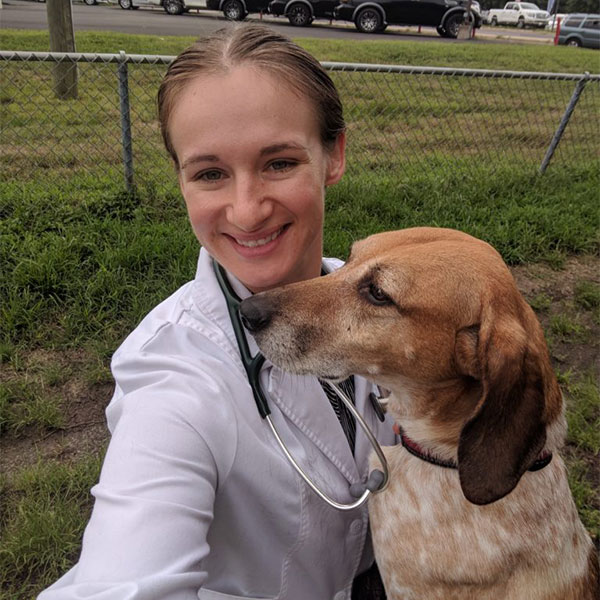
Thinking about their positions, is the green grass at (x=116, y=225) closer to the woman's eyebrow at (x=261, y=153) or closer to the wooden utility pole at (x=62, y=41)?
the wooden utility pole at (x=62, y=41)

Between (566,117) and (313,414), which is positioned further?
(566,117)

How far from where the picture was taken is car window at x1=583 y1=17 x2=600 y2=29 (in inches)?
1054

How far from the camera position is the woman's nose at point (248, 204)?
1.72m

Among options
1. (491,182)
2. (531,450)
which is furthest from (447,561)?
(491,182)

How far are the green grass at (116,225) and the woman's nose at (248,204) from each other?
1.91m

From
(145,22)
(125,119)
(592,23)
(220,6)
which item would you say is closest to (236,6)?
(220,6)

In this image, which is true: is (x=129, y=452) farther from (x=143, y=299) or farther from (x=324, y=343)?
(x=143, y=299)

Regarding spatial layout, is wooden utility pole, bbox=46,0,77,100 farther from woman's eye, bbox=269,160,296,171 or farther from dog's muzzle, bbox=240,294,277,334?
dog's muzzle, bbox=240,294,277,334

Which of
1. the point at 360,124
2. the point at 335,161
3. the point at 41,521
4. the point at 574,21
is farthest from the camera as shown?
the point at 574,21

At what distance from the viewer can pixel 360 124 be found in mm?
8047

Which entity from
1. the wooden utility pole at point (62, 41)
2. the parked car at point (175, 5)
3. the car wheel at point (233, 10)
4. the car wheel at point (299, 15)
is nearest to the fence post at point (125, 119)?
the wooden utility pole at point (62, 41)

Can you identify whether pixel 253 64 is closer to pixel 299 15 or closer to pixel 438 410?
pixel 438 410

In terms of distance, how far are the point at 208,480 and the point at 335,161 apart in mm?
1346

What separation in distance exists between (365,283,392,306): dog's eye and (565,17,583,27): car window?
1265 inches
